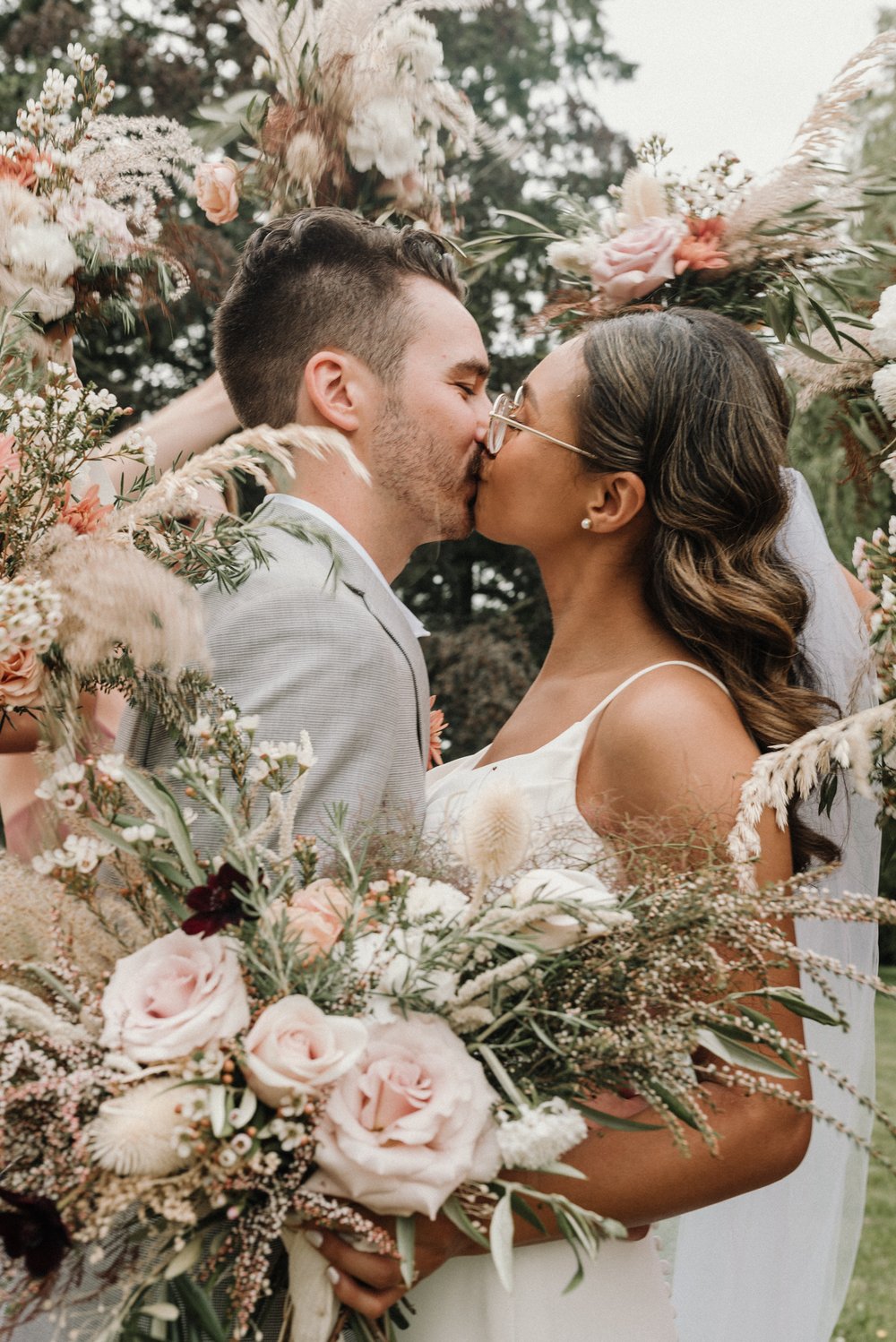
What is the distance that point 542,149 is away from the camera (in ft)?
Answer: 56.9

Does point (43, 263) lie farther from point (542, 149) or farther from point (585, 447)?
point (542, 149)

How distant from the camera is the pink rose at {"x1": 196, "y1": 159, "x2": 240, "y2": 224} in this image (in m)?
3.21

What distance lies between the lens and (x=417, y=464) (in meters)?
3.14

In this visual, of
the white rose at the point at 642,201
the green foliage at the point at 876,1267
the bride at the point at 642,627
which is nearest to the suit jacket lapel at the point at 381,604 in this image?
the bride at the point at 642,627

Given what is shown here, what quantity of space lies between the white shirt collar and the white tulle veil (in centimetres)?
112

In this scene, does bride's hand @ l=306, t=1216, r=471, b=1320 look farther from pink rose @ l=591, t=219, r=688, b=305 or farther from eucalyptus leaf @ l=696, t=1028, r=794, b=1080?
pink rose @ l=591, t=219, r=688, b=305

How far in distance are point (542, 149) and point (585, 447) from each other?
1568 cm

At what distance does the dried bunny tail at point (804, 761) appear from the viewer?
6.38ft

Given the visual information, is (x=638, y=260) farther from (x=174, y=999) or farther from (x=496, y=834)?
(x=174, y=999)

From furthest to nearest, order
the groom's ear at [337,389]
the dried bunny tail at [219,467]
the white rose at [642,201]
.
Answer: the white rose at [642,201] → the groom's ear at [337,389] → the dried bunny tail at [219,467]

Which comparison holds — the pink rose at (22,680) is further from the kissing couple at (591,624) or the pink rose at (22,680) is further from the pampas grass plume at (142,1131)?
the pampas grass plume at (142,1131)

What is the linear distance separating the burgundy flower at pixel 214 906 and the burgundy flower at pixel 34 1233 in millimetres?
377

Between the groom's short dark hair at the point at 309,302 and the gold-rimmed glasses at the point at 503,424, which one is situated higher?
the groom's short dark hair at the point at 309,302

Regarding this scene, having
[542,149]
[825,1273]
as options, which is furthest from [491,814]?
[542,149]
